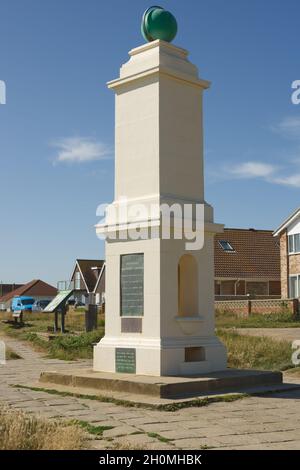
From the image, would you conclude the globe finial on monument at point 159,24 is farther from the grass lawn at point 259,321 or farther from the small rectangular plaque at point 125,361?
the grass lawn at point 259,321

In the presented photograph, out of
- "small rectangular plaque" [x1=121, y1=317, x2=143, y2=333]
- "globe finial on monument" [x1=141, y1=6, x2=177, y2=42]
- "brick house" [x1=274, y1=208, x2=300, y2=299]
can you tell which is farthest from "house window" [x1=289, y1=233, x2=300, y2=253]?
"small rectangular plaque" [x1=121, y1=317, x2=143, y2=333]

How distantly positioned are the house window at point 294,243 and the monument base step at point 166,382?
2890 cm

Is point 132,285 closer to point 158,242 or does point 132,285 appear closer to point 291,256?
point 158,242

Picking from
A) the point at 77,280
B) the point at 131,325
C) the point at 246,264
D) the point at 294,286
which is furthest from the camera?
the point at 77,280

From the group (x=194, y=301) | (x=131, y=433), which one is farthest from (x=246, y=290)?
(x=131, y=433)

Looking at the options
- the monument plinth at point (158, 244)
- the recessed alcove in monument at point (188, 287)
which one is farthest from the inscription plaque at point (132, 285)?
the recessed alcove in monument at point (188, 287)

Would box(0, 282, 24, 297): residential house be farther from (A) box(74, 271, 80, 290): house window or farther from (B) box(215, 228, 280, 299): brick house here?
(B) box(215, 228, 280, 299): brick house

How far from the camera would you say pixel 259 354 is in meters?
16.4

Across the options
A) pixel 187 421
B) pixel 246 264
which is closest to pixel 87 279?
pixel 246 264

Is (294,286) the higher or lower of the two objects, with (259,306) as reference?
higher

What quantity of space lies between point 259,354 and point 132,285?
Result: 550 centimetres

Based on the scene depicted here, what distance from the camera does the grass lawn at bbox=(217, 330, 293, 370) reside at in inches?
610

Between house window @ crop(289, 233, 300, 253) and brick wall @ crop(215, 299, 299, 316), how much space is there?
6.12 m
